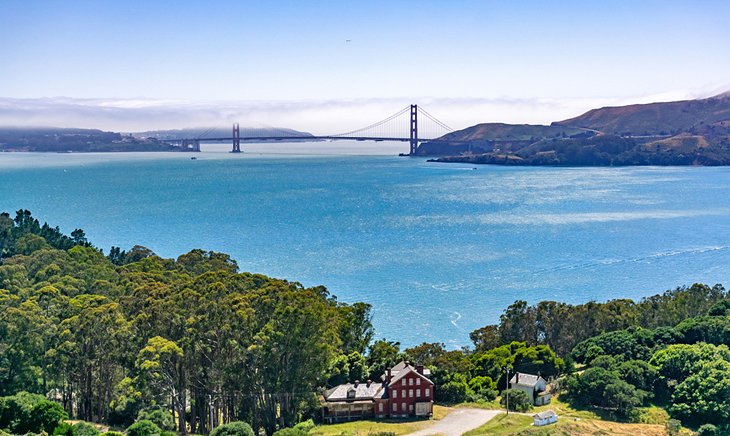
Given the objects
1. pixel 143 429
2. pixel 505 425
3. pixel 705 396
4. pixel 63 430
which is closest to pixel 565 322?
pixel 705 396

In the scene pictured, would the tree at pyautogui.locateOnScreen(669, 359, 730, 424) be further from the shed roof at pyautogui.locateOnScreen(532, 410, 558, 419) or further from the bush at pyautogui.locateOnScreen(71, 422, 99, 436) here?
the bush at pyautogui.locateOnScreen(71, 422, 99, 436)

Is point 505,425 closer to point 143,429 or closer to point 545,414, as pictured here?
point 545,414

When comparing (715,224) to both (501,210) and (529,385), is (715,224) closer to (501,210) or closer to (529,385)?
(501,210)

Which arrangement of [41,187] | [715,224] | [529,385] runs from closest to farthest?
1. [529,385]
2. [715,224]
3. [41,187]

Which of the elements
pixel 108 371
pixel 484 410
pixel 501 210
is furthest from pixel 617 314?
pixel 501 210

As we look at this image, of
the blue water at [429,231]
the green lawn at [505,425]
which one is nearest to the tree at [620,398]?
the green lawn at [505,425]
